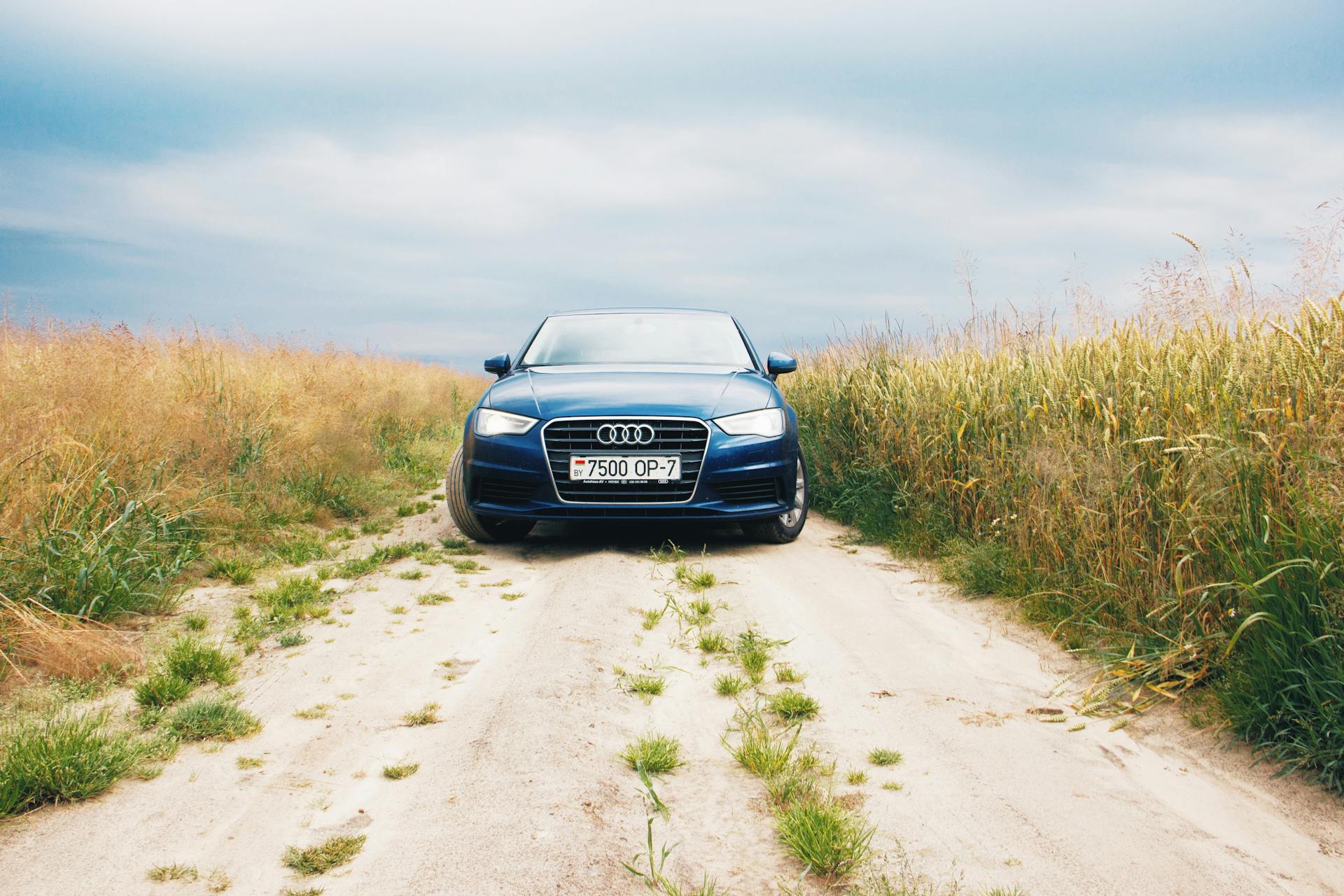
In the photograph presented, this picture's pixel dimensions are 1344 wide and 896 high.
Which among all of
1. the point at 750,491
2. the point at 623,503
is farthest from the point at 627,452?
the point at 750,491

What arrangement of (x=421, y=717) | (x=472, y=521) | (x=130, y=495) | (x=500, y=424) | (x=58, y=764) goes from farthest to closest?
(x=472, y=521) < (x=500, y=424) < (x=130, y=495) < (x=421, y=717) < (x=58, y=764)

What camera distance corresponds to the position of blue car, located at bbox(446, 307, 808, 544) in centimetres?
585

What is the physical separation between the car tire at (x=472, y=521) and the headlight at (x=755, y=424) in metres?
1.84

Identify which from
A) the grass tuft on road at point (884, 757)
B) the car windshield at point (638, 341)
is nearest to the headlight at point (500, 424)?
the car windshield at point (638, 341)

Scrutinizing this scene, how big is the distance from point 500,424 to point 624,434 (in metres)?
0.91

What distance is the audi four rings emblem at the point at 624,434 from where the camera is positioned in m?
5.83

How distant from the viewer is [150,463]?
599 cm

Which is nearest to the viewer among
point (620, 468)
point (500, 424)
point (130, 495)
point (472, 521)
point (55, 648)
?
point (55, 648)

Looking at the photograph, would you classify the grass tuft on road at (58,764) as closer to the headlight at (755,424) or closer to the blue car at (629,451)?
the blue car at (629,451)

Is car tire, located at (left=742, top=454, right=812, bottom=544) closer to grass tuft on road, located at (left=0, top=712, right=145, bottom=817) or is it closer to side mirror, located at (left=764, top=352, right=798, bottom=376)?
side mirror, located at (left=764, top=352, right=798, bottom=376)

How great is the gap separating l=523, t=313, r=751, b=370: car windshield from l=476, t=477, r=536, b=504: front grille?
1396mm

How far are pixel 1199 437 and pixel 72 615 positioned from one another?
17.6 feet

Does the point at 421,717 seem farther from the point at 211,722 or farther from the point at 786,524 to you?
the point at 786,524

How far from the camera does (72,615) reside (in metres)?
4.20
